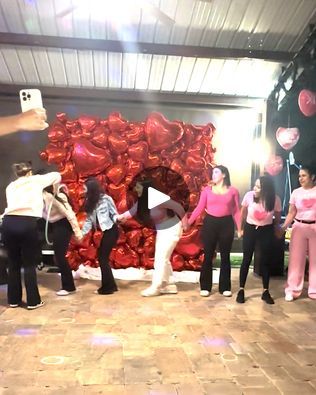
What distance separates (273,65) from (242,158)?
1.81 metres

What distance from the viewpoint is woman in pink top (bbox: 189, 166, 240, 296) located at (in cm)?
454

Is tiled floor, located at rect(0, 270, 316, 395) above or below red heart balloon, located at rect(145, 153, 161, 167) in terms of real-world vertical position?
below

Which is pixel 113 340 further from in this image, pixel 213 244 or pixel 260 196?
pixel 260 196

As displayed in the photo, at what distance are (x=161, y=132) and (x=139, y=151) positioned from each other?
13.2 inches

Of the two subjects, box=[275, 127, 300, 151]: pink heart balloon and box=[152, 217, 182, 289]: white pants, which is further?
box=[275, 127, 300, 151]: pink heart balloon

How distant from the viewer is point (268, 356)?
2.93 meters

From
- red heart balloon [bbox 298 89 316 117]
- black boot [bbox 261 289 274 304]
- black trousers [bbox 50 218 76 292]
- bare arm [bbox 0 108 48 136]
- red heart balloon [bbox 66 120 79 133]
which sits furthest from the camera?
red heart balloon [bbox 66 120 79 133]

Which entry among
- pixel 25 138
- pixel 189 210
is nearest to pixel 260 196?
pixel 189 210

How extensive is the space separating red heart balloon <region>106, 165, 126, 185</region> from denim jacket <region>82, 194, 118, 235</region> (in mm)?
592

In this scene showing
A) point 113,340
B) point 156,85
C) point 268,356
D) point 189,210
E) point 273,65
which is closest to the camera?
point 268,356

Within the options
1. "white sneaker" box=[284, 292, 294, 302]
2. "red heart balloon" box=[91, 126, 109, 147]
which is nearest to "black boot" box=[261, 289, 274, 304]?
"white sneaker" box=[284, 292, 294, 302]

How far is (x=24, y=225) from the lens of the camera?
13.0ft

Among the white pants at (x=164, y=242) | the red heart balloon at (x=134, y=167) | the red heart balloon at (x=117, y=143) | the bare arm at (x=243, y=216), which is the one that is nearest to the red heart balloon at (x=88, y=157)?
the red heart balloon at (x=117, y=143)

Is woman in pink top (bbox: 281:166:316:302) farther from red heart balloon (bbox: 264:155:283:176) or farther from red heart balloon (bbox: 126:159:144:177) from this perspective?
red heart balloon (bbox: 126:159:144:177)
